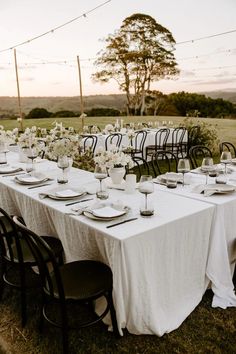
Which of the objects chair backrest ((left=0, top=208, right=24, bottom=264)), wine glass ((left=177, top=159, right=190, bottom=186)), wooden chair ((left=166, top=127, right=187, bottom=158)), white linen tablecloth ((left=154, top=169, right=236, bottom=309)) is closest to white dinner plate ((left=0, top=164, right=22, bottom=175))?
chair backrest ((left=0, top=208, right=24, bottom=264))

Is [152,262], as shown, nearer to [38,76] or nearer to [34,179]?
[34,179]

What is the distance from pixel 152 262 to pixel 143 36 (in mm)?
11959

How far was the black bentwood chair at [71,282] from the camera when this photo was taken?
188cm

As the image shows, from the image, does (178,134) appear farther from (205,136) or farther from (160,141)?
(205,136)

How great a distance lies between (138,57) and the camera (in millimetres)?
12438

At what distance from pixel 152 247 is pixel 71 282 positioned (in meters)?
0.52

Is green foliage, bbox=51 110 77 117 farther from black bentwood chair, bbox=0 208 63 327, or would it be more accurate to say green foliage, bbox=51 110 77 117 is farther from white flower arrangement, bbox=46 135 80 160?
black bentwood chair, bbox=0 208 63 327

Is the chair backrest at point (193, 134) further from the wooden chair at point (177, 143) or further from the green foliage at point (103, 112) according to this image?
the green foliage at point (103, 112)

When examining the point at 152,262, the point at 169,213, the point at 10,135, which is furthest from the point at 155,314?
the point at 10,135

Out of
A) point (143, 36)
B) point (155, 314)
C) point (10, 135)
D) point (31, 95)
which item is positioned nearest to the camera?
point (155, 314)

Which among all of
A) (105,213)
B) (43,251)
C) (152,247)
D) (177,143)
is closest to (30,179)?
(43,251)

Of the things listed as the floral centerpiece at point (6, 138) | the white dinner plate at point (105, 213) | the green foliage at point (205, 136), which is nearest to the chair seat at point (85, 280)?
the white dinner plate at point (105, 213)

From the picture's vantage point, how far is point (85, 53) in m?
10.1

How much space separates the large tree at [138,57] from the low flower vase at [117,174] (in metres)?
10.0
